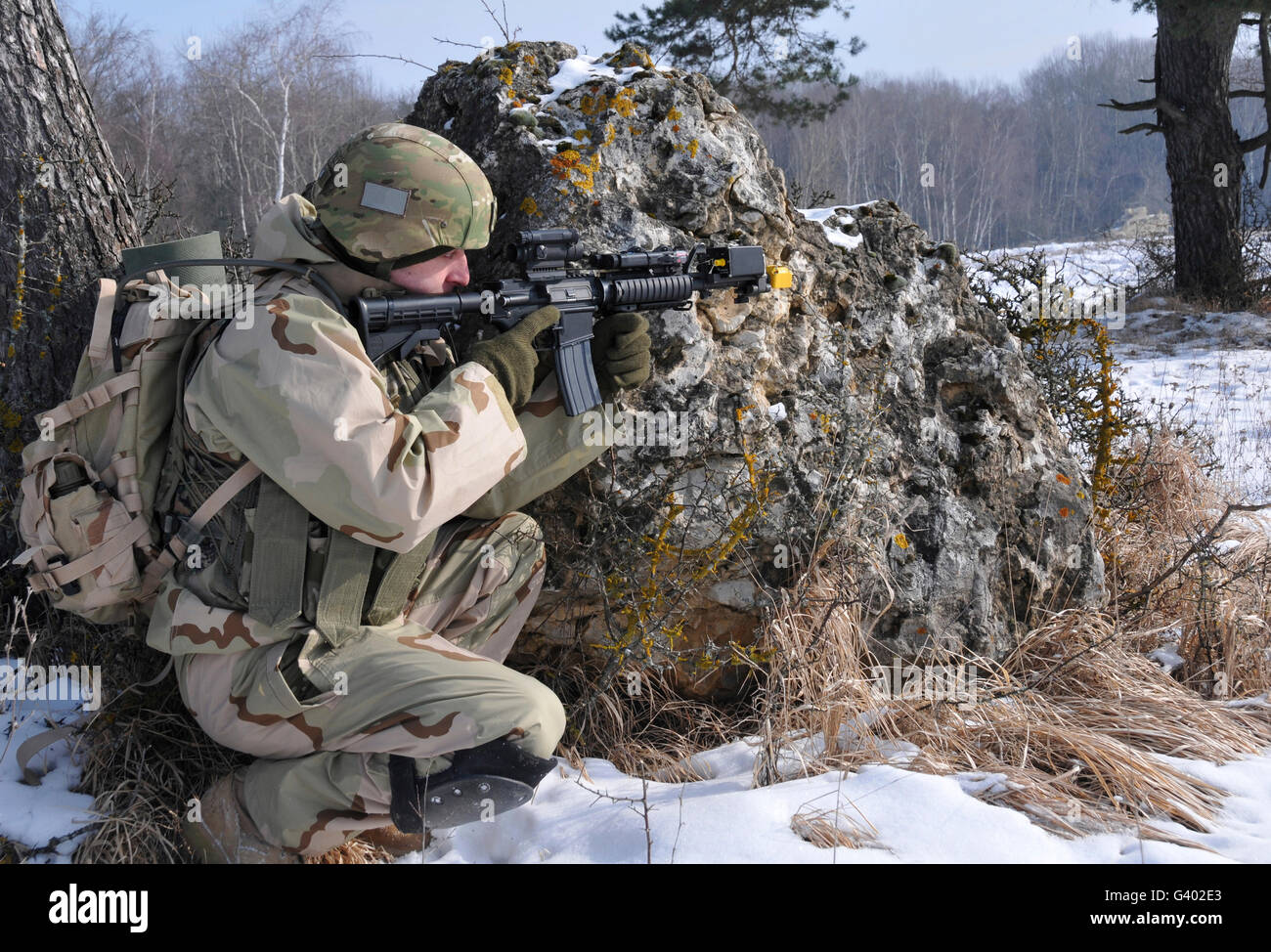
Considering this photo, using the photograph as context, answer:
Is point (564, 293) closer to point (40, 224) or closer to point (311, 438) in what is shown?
point (311, 438)

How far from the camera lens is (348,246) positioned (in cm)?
234

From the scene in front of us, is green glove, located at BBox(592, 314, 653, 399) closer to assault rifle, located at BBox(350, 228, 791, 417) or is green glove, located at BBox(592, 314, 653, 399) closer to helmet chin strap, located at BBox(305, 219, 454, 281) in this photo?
assault rifle, located at BBox(350, 228, 791, 417)

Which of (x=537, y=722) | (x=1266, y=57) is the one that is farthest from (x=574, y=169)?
(x=1266, y=57)

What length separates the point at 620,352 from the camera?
8.52ft

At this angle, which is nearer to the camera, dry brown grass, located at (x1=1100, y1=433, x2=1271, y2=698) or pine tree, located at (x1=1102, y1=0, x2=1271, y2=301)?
dry brown grass, located at (x1=1100, y1=433, x2=1271, y2=698)

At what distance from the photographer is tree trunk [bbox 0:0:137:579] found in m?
2.87

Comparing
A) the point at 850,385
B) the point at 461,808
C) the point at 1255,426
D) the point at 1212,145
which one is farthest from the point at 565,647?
the point at 1212,145

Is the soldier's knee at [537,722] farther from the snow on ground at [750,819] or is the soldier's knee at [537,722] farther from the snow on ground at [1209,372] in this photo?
the snow on ground at [1209,372]

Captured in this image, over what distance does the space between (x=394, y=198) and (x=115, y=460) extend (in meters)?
0.97

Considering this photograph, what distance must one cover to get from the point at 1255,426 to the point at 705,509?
5562 millimetres

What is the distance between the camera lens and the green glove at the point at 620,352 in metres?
2.59

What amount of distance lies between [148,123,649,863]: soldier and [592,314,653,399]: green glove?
0.86 ft

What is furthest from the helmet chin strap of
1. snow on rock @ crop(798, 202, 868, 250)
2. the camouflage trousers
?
snow on rock @ crop(798, 202, 868, 250)

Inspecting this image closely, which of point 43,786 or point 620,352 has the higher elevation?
point 620,352
